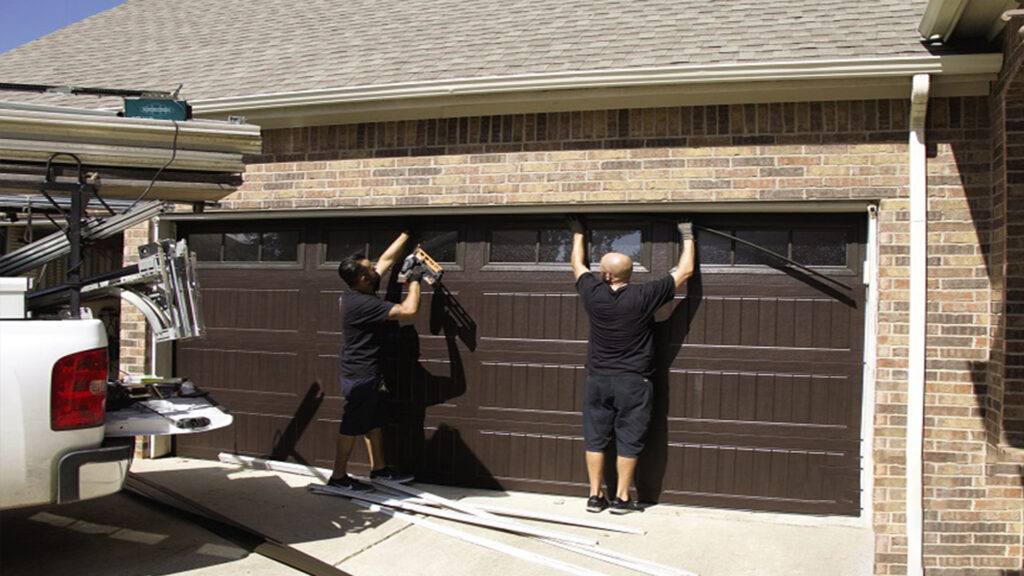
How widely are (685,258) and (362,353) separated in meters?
2.44

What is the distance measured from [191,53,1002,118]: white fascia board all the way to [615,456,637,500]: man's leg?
2525mm

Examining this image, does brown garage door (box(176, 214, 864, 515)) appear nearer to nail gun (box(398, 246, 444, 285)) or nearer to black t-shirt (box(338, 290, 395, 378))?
nail gun (box(398, 246, 444, 285))

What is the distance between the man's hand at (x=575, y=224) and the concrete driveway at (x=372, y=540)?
6.36ft

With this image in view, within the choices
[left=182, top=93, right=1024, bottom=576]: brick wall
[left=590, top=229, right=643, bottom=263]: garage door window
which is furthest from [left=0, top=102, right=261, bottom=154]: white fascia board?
[left=590, top=229, right=643, bottom=263]: garage door window

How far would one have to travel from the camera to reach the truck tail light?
13.0ft

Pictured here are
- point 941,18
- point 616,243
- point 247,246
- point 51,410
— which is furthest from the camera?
point 247,246

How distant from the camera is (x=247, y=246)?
704cm

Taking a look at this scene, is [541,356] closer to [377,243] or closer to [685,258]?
[685,258]

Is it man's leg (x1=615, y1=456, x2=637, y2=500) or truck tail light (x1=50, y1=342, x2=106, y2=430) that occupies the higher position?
truck tail light (x1=50, y1=342, x2=106, y2=430)

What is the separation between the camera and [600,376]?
18.5ft

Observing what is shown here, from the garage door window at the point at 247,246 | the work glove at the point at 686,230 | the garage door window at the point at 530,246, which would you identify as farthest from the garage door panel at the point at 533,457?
the garage door window at the point at 247,246

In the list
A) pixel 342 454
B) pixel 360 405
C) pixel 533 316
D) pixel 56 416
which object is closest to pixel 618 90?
pixel 533 316

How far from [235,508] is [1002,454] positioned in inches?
192

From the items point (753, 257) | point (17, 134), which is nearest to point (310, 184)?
point (17, 134)
